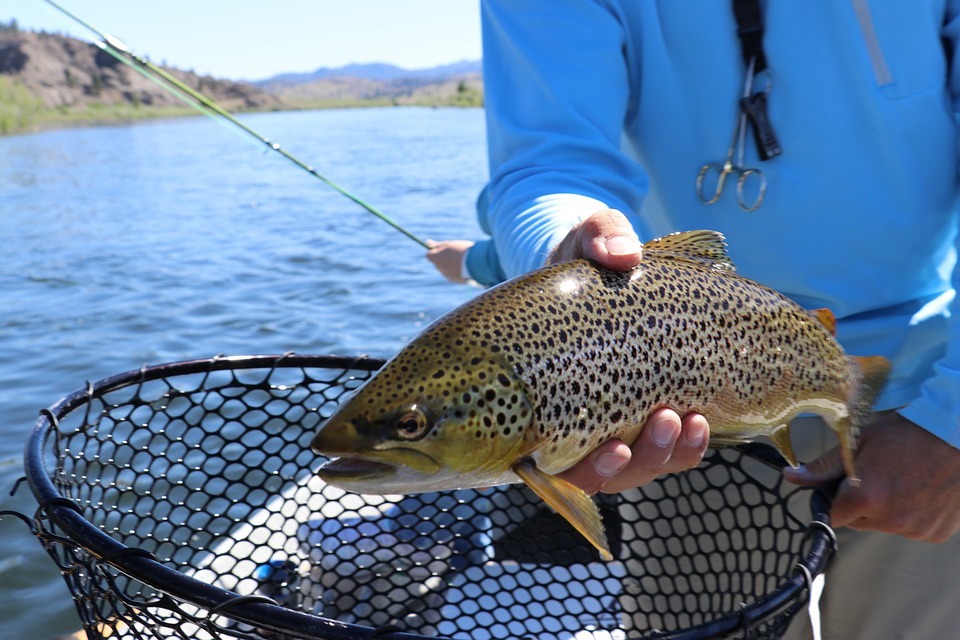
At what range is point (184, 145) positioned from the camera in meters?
35.8

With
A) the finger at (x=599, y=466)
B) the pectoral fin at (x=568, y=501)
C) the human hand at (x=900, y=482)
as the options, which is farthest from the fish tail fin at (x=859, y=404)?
the pectoral fin at (x=568, y=501)

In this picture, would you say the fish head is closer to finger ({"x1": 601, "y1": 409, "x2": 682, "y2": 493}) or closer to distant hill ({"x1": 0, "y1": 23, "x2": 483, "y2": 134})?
finger ({"x1": 601, "y1": 409, "x2": 682, "y2": 493})

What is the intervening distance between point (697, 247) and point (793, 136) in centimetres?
57

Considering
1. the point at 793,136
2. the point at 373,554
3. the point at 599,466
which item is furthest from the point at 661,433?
the point at 373,554

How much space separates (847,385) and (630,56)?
1.04 metres

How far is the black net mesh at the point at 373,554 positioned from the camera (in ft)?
5.26

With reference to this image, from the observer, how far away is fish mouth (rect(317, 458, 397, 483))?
1.51 meters

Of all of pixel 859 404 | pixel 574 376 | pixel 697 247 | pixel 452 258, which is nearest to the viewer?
pixel 574 376

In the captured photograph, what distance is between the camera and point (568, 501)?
1.59 meters

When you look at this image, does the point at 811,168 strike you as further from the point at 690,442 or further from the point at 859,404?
the point at 690,442

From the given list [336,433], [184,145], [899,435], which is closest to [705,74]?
[899,435]

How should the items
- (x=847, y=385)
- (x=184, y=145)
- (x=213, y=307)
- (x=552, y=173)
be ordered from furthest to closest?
(x=184, y=145) < (x=213, y=307) < (x=552, y=173) < (x=847, y=385)

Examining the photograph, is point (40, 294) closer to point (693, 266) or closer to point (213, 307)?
point (213, 307)

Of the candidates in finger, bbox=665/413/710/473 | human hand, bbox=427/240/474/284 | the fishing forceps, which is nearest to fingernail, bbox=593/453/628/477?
finger, bbox=665/413/710/473
